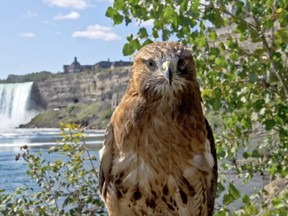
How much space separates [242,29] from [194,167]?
1.87 meters

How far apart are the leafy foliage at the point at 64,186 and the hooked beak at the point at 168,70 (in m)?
2.85

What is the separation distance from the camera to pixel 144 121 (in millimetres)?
2367

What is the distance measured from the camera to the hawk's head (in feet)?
7.33

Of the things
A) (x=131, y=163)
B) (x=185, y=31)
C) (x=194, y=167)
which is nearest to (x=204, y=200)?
(x=194, y=167)

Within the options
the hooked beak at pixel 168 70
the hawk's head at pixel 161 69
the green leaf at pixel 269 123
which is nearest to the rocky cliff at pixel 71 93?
the green leaf at pixel 269 123

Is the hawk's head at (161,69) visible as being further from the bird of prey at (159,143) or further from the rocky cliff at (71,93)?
the rocky cliff at (71,93)

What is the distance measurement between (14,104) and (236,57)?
5626cm

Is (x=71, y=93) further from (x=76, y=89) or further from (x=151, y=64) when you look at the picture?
(x=151, y=64)

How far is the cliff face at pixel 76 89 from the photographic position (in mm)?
68769

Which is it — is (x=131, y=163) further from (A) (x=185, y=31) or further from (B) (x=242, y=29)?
(B) (x=242, y=29)

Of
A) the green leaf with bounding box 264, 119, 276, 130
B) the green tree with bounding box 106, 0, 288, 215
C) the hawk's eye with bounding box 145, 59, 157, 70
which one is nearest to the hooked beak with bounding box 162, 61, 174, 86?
the hawk's eye with bounding box 145, 59, 157, 70

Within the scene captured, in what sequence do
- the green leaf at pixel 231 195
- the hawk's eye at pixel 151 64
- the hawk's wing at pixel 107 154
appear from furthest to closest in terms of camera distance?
the green leaf at pixel 231 195 < the hawk's wing at pixel 107 154 < the hawk's eye at pixel 151 64

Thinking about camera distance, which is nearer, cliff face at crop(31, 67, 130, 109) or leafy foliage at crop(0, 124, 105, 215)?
leafy foliage at crop(0, 124, 105, 215)

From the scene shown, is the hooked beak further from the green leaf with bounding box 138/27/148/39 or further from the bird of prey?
the green leaf with bounding box 138/27/148/39
